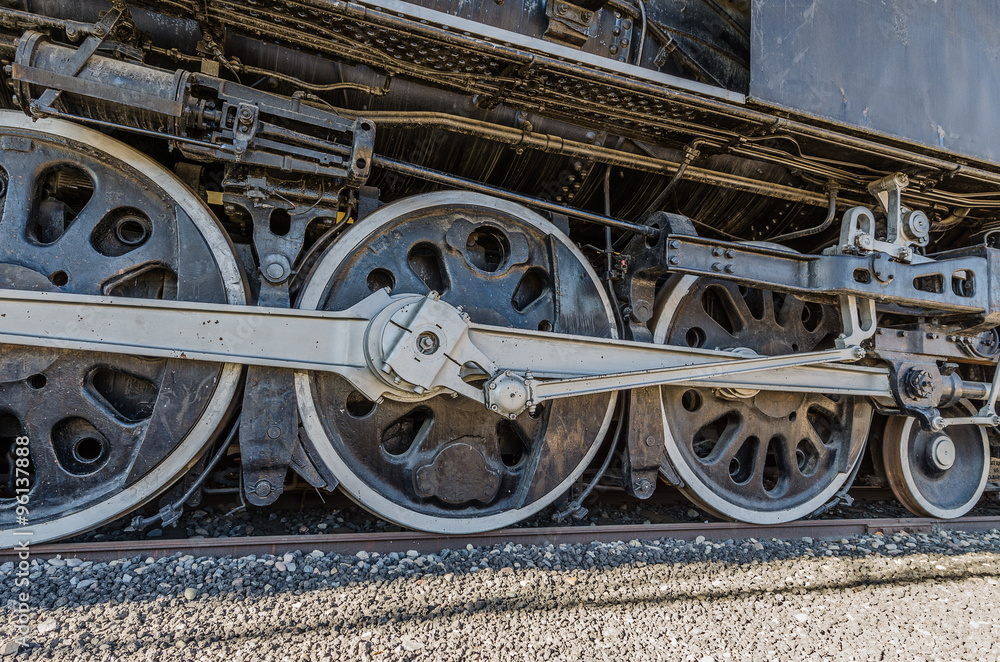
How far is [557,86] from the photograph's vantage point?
2.14m

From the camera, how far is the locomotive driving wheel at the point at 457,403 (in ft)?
7.04

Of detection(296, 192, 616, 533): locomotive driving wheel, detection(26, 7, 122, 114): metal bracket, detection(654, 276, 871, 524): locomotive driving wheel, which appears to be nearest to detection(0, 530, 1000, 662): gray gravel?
detection(296, 192, 616, 533): locomotive driving wheel

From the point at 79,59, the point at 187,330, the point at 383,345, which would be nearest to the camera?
the point at 79,59

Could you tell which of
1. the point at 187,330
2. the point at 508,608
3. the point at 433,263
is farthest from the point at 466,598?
the point at 433,263

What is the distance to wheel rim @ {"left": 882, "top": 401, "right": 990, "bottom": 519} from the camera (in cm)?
318

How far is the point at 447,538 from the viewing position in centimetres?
219

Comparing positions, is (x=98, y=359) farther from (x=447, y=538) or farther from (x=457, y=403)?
(x=447, y=538)

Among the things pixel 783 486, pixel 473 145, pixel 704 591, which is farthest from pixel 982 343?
pixel 473 145

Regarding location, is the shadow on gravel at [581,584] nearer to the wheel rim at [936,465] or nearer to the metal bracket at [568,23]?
the wheel rim at [936,465]

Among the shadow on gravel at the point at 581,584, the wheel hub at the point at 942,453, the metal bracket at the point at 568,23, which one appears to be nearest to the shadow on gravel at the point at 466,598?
the shadow on gravel at the point at 581,584

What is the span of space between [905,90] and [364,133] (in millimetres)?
2353

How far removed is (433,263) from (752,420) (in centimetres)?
178

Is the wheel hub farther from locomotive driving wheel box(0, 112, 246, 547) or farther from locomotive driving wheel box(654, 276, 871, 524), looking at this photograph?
locomotive driving wheel box(0, 112, 246, 547)

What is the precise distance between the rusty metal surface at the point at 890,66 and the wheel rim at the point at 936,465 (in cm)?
154
